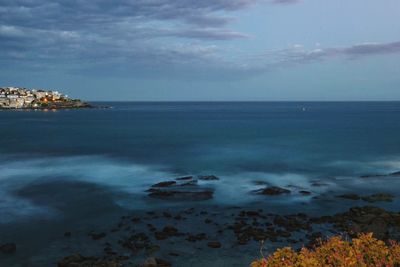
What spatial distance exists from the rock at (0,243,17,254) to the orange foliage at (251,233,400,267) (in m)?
19.3

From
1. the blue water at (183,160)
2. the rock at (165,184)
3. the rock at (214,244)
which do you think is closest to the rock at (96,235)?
the rock at (214,244)

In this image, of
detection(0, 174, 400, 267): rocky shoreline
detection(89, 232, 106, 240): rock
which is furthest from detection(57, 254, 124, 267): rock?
detection(89, 232, 106, 240): rock

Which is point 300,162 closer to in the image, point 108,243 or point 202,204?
point 202,204

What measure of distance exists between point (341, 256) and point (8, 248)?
21294 mm

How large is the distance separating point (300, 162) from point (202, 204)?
2777 cm

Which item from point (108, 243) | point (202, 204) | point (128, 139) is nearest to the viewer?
point (108, 243)

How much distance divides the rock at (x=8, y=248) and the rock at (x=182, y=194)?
588 inches

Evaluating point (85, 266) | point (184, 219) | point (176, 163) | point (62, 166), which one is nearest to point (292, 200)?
point (184, 219)

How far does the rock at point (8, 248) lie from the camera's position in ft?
83.7

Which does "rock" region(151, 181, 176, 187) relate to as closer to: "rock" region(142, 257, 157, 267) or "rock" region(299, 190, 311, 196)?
"rock" region(299, 190, 311, 196)

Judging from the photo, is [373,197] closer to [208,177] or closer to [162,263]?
[208,177]

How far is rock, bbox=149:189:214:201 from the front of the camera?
38562 millimetres

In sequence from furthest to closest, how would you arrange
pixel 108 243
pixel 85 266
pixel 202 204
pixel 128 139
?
pixel 128 139 → pixel 202 204 → pixel 108 243 → pixel 85 266

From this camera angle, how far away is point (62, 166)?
58.1m
